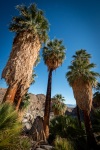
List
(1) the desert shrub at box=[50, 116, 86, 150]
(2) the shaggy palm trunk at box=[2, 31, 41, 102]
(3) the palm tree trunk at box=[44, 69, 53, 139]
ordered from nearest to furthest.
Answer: (2) the shaggy palm trunk at box=[2, 31, 41, 102] < (1) the desert shrub at box=[50, 116, 86, 150] < (3) the palm tree trunk at box=[44, 69, 53, 139]

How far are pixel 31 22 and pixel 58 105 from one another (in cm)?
2832

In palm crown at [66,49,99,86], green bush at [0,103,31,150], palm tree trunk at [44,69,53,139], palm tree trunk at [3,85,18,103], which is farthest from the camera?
palm crown at [66,49,99,86]

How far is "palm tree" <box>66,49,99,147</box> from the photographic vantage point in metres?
17.4

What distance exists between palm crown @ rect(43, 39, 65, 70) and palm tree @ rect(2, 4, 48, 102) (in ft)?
27.2

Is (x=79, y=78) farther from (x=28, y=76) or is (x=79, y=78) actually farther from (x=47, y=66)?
(x=28, y=76)

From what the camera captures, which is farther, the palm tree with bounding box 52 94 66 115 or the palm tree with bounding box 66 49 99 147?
the palm tree with bounding box 52 94 66 115

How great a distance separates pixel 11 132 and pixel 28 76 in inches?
239

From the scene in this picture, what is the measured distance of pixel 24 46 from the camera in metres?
12.0

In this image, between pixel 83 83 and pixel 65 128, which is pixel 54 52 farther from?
pixel 65 128

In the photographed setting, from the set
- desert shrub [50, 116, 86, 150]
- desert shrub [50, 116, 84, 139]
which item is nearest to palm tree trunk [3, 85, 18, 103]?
desert shrub [50, 116, 86, 150]

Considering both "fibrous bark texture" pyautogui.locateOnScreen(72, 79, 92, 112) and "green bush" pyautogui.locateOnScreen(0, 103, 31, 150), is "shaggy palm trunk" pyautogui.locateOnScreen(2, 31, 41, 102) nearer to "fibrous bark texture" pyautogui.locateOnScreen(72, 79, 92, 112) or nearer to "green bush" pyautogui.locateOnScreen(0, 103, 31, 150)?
"green bush" pyautogui.locateOnScreen(0, 103, 31, 150)

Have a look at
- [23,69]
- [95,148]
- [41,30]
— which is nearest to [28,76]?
[23,69]

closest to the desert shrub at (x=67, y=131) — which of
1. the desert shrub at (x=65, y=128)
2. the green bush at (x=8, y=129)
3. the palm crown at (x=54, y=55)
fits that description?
the desert shrub at (x=65, y=128)

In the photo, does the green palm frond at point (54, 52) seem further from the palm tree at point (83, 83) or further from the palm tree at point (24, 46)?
the palm tree at point (24, 46)
